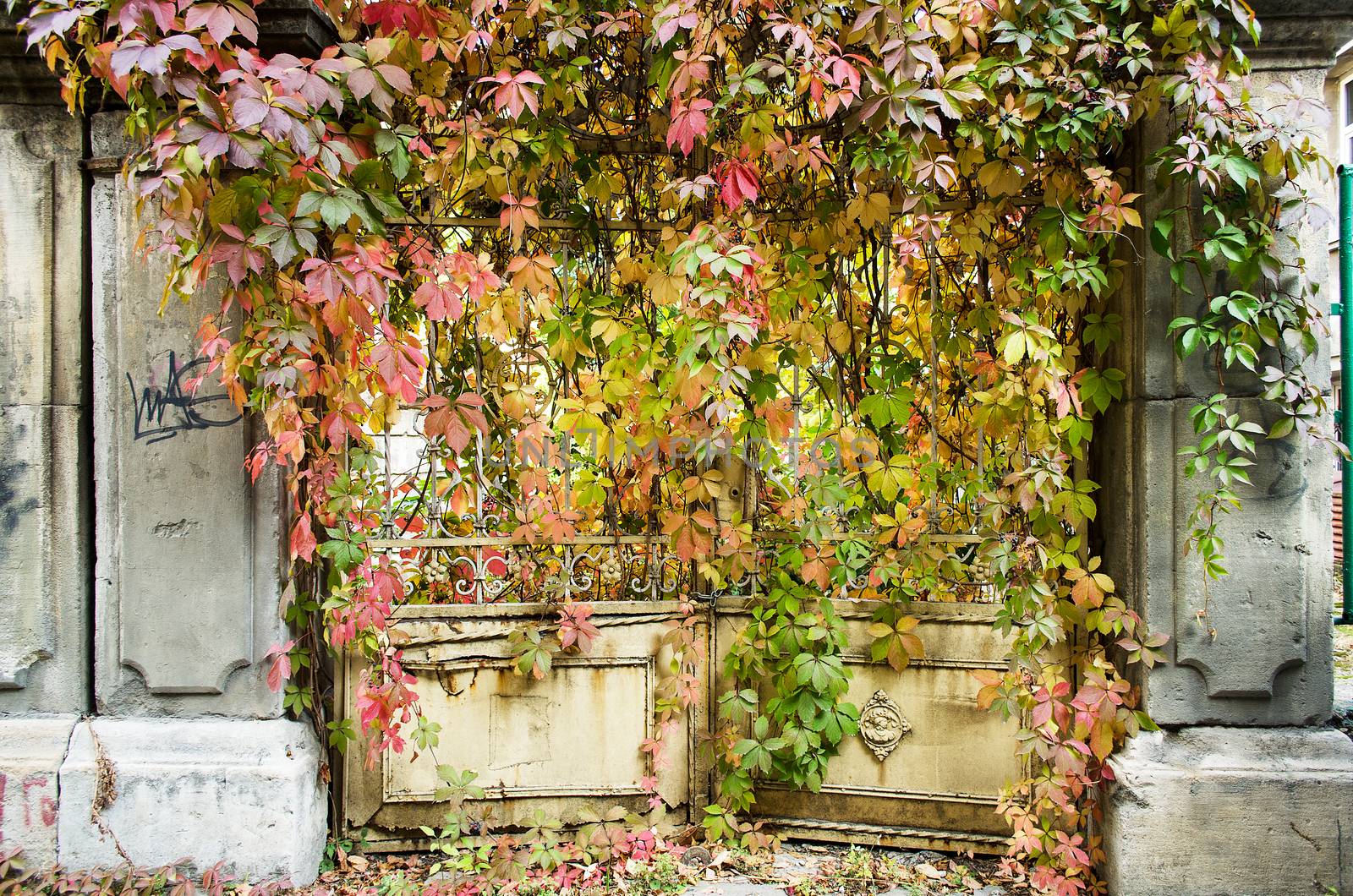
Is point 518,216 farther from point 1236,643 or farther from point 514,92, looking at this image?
point 1236,643

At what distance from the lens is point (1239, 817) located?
3.00 meters

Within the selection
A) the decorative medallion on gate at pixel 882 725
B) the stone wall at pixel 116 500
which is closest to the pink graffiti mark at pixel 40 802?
the stone wall at pixel 116 500

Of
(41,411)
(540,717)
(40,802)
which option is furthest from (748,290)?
(40,802)

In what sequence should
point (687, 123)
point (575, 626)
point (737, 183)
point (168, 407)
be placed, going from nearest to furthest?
point (687, 123)
point (737, 183)
point (168, 407)
point (575, 626)

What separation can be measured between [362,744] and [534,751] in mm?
674

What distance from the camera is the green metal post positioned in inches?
132

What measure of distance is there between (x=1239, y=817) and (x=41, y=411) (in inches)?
179

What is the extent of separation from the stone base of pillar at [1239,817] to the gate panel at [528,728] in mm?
1594

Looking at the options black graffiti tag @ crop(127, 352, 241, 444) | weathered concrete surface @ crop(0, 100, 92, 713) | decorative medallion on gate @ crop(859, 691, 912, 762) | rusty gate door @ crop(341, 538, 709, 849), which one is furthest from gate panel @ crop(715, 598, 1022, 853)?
weathered concrete surface @ crop(0, 100, 92, 713)

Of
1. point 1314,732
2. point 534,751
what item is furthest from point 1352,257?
point 534,751

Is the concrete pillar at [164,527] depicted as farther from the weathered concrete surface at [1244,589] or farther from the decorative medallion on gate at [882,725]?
the weathered concrete surface at [1244,589]

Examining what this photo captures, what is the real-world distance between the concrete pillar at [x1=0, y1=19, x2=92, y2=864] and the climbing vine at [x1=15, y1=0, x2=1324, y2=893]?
0.99ft

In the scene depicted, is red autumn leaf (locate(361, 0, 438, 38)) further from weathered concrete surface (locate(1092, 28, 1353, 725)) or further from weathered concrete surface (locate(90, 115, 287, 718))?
weathered concrete surface (locate(1092, 28, 1353, 725))

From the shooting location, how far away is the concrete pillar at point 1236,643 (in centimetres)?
299
